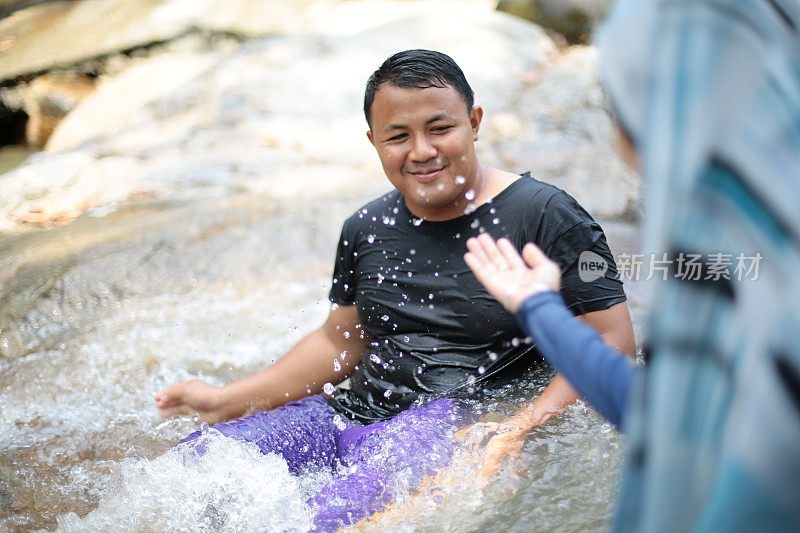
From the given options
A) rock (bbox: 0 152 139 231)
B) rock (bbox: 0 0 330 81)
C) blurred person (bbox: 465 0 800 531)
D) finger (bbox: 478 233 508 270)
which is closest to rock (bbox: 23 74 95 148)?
rock (bbox: 0 0 330 81)

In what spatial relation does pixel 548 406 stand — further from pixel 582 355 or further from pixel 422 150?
pixel 582 355

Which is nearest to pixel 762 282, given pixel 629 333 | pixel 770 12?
pixel 770 12

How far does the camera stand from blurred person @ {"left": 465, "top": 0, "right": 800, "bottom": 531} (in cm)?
102

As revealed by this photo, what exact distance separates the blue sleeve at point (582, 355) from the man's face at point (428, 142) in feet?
4.00

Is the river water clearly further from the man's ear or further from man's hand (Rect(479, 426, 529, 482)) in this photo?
the man's ear

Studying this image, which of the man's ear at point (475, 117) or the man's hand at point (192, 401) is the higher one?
the man's ear at point (475, 117)

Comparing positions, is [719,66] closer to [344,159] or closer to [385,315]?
[385,315]

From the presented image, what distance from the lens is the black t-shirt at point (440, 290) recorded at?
100 inches

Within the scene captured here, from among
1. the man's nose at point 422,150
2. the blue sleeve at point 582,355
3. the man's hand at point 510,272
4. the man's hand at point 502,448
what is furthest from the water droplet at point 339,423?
the blue sleeve at point 582,355

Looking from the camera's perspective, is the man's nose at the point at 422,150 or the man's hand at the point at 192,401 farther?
the man's hand at the point at 192,401

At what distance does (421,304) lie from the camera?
2.74 m

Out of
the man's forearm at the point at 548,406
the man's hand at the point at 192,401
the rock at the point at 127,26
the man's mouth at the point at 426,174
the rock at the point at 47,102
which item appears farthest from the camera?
the rock at the point at 127,26

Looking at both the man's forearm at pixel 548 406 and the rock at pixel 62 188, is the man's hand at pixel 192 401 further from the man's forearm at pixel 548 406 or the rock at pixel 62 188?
the rock at pixel 62 188

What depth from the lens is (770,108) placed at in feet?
3.42
